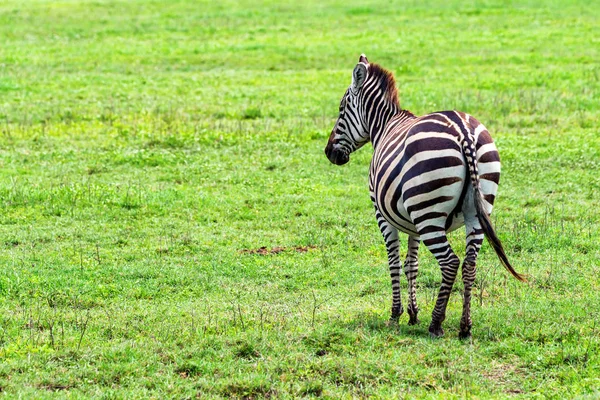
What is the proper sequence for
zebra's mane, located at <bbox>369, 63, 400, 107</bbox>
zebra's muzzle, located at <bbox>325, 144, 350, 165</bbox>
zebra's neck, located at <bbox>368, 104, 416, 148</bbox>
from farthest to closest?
zebra's muzzle, located at <bbox>325, 144, 350, 165</bbox> < zebra's mane, located at <bbox>369, 63, 400, 107</bbox> < zebra's neck, located at <bbox>368, 104, 416, 148</bbox>

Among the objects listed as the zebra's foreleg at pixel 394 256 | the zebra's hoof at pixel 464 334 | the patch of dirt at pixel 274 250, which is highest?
the zebra's foreleg at pixel 394 256

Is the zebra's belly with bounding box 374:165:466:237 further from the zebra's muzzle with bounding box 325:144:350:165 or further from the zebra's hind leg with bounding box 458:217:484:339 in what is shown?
the zebra's muzzle with bounding box 325:144:350:165

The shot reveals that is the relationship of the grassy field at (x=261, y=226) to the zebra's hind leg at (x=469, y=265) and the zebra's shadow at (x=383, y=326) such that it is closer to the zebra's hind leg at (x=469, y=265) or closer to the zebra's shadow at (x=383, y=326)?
the zebra's shadow at (x=383, y=326)

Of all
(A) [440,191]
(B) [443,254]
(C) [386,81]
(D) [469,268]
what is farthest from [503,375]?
(C) [386,81]

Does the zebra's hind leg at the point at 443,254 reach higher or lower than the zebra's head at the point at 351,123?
lower

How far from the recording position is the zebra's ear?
Answer: 379 inches

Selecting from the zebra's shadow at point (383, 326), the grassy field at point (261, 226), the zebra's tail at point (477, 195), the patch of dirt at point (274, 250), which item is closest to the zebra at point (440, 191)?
the zebra's tail at point (477, 195)

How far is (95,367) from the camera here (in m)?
7.20

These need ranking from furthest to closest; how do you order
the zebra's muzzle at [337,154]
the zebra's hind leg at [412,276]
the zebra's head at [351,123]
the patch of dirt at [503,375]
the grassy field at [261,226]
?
1. the zebra's muzzle at [337,154]
2. the zebra's head at [351,123]
3. the zebra's hind leg at [412,276]
4. the grassy field at [261,226]
5. the patch of dirt at [503,375]

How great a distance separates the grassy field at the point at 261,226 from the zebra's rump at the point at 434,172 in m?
1.14

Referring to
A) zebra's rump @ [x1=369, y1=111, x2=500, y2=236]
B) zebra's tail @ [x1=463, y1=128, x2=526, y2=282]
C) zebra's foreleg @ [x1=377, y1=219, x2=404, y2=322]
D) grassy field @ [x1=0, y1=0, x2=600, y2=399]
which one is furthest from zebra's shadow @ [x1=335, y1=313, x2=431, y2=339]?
zebra's tail @ [x1=463, y1=128, x2=526, y2=282]

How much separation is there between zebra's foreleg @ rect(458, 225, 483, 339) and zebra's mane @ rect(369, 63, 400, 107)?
2.07 meters

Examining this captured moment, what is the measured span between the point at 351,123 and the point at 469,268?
2661 millimetres

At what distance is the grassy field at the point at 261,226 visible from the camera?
7.26m
